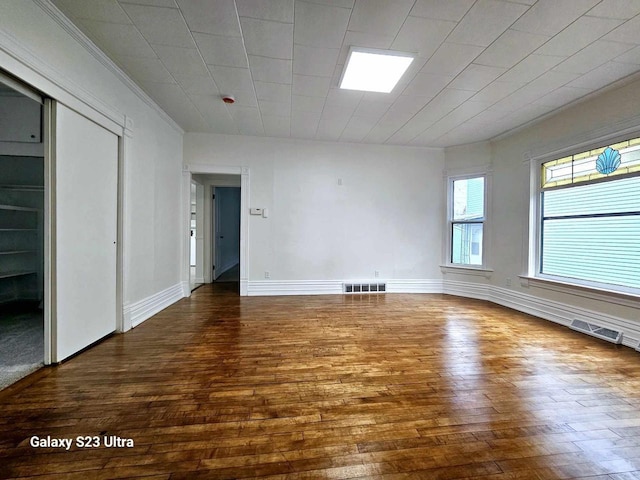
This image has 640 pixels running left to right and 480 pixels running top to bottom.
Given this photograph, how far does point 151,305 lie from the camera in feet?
11.5

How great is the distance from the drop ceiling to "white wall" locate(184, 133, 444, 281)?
106 centimetres

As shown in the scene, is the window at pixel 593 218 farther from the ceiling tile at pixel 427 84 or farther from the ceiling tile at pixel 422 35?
the ceiling tile at pixel 422 35

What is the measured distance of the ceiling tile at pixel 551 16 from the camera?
6.06 ft

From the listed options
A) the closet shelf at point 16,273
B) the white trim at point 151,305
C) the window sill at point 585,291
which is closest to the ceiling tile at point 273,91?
the white trim at point 151,305

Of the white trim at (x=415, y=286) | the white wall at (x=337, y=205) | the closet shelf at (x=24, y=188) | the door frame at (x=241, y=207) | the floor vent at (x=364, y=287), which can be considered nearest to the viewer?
the closet shelf at (x=24, y=188)

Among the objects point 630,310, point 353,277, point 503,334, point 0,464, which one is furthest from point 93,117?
point 630,310

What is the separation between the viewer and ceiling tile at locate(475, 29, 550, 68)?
2.16m

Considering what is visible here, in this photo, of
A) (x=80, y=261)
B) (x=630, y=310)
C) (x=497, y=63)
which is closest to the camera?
(x=80, y=261)

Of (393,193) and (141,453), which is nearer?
(141,453)

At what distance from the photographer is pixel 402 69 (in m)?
2.62

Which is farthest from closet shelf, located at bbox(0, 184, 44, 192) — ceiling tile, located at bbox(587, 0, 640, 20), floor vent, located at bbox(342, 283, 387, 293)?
ceiling tile, located at bbox(587, 0, 640, 20)

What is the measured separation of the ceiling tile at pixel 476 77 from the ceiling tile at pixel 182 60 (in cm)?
260

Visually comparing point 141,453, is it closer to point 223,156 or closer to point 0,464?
point 0,464

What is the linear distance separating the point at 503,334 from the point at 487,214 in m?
2.36
